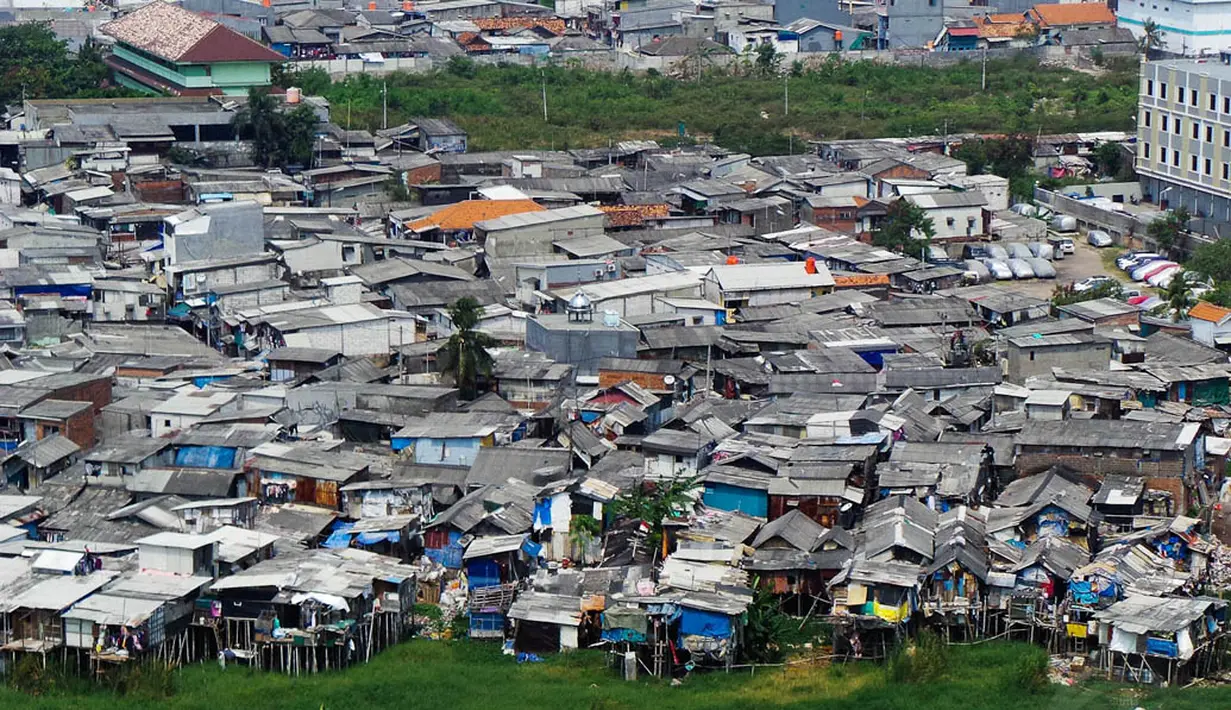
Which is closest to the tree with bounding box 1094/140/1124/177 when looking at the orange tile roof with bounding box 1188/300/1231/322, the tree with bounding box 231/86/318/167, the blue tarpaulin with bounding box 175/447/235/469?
the orange tile roof with bounding box 1188/300/1231/322

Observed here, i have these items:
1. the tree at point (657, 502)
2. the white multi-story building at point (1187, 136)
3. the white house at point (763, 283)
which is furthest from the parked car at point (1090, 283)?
the tree at point (657, 502)

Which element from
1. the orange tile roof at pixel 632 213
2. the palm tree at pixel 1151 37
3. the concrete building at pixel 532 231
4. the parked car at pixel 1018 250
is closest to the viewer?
the concrete building at pixel 532 231

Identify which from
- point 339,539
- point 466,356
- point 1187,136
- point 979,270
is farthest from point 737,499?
point 1187,136

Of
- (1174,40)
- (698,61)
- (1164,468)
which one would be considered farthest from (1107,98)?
(1164,468)

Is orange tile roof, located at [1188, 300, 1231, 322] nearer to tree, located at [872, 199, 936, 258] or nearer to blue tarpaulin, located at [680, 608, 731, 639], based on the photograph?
tree, located at [872, 199, 936, 258]

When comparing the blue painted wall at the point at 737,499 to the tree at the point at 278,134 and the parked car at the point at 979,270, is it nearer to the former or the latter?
the parked car at the point at 979,270
